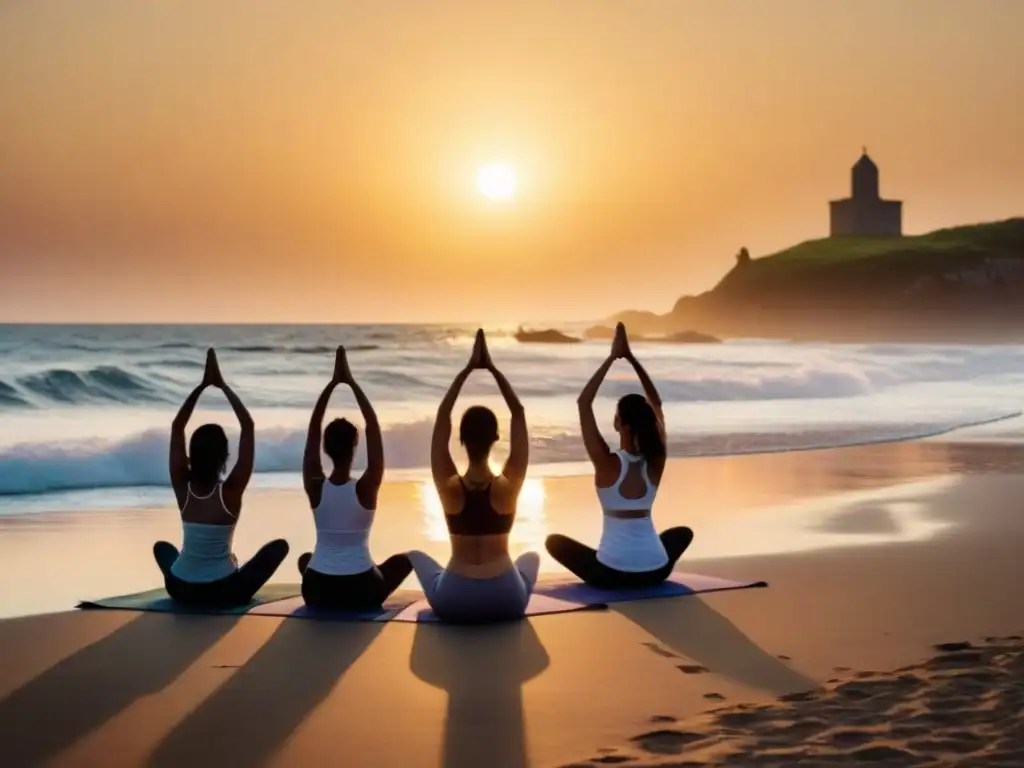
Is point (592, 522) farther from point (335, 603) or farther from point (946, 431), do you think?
point (946, 431)

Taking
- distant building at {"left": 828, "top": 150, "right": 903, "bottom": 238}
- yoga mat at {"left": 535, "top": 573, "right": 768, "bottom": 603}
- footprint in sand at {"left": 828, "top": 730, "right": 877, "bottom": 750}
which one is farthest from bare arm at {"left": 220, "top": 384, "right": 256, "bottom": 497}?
distant building at {"left": 828, "top": 150, "right": 903, "bottom": 238}

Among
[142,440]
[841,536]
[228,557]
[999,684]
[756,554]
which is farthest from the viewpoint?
[142,440]

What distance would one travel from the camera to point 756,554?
342 inches

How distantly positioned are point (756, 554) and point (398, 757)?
4725mm

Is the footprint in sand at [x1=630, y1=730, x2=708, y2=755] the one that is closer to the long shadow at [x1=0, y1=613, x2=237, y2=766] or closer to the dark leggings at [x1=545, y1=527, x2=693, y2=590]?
the long shadow at [x1=0, y1=613, x2=237, y2=766]

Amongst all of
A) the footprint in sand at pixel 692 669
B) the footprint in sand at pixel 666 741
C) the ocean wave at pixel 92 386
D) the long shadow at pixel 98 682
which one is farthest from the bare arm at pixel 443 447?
the ocean wave at pixel 92 386

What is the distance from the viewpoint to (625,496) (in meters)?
7.28

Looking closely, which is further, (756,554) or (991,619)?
(756,554)

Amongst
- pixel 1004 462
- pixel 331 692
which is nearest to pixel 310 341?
pixel 1004 462

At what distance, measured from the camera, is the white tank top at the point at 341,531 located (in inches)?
260

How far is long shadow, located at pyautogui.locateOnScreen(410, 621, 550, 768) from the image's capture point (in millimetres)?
4480

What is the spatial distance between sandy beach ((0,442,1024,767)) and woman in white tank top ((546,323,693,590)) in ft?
1.38

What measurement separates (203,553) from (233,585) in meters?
0.23

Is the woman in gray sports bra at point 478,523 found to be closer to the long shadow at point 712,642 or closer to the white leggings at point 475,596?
the white leggings at point 475,596
